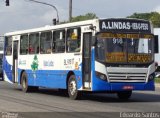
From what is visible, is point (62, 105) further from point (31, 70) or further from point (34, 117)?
point (31, 70)

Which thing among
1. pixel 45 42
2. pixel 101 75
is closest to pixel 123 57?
pixel 101 75

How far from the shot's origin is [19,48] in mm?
28641

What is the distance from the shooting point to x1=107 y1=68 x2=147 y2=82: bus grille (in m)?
20.7

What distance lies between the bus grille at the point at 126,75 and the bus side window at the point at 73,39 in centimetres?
193

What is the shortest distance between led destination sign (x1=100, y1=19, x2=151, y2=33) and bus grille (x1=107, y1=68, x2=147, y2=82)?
1.51 m

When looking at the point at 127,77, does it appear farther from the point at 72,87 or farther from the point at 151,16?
the point at 151,16

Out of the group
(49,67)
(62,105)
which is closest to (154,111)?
(62,105)

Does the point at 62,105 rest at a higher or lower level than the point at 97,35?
lower

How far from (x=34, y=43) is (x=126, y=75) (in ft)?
22.9

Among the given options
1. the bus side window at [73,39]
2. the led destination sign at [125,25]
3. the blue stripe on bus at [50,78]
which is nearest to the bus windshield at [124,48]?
the led destination sign at [125,25]

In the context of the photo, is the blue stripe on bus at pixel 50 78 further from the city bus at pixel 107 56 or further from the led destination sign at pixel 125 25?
the led destination sign at pixel 125 25

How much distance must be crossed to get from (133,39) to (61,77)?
388cm

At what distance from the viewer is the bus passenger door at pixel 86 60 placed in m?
21.0

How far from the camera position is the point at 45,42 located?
25094 mm
